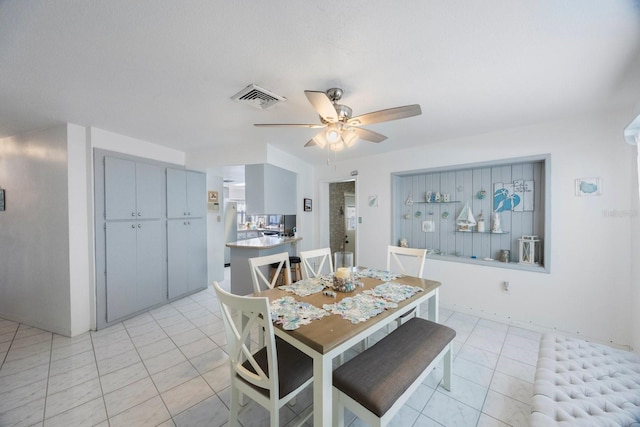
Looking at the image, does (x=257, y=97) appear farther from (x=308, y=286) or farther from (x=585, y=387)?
(x=585, y=387)

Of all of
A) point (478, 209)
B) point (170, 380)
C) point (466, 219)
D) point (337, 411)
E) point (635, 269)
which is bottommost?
point (170, 380)

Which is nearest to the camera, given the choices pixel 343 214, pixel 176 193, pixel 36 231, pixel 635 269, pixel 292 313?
→ pixel 292 313

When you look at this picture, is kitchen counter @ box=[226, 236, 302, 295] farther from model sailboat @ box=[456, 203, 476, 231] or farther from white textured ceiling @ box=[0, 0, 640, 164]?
model sailboat @ box=[456, 203, 476, 231]

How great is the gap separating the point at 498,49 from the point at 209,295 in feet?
14.4

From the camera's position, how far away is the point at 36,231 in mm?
2793

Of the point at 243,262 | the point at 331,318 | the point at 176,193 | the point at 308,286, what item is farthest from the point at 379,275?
the point at 176,193

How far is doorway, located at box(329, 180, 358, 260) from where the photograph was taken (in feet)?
18.6

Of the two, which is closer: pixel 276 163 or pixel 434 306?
pixel 434 306

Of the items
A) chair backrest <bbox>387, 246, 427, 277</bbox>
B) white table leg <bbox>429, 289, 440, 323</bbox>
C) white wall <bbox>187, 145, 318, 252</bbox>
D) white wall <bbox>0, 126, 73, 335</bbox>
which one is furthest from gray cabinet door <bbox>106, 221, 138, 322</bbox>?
white table leg <bbox>429, 289, 440, 323</bbox>

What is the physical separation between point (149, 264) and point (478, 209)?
4514 mm

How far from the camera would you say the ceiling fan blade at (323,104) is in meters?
1.37

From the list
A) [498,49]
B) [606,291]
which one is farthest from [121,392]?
[606,291]

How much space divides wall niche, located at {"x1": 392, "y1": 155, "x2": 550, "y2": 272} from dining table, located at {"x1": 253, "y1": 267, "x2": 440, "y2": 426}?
1.66 metres

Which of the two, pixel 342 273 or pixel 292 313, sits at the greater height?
pixel 342 273
